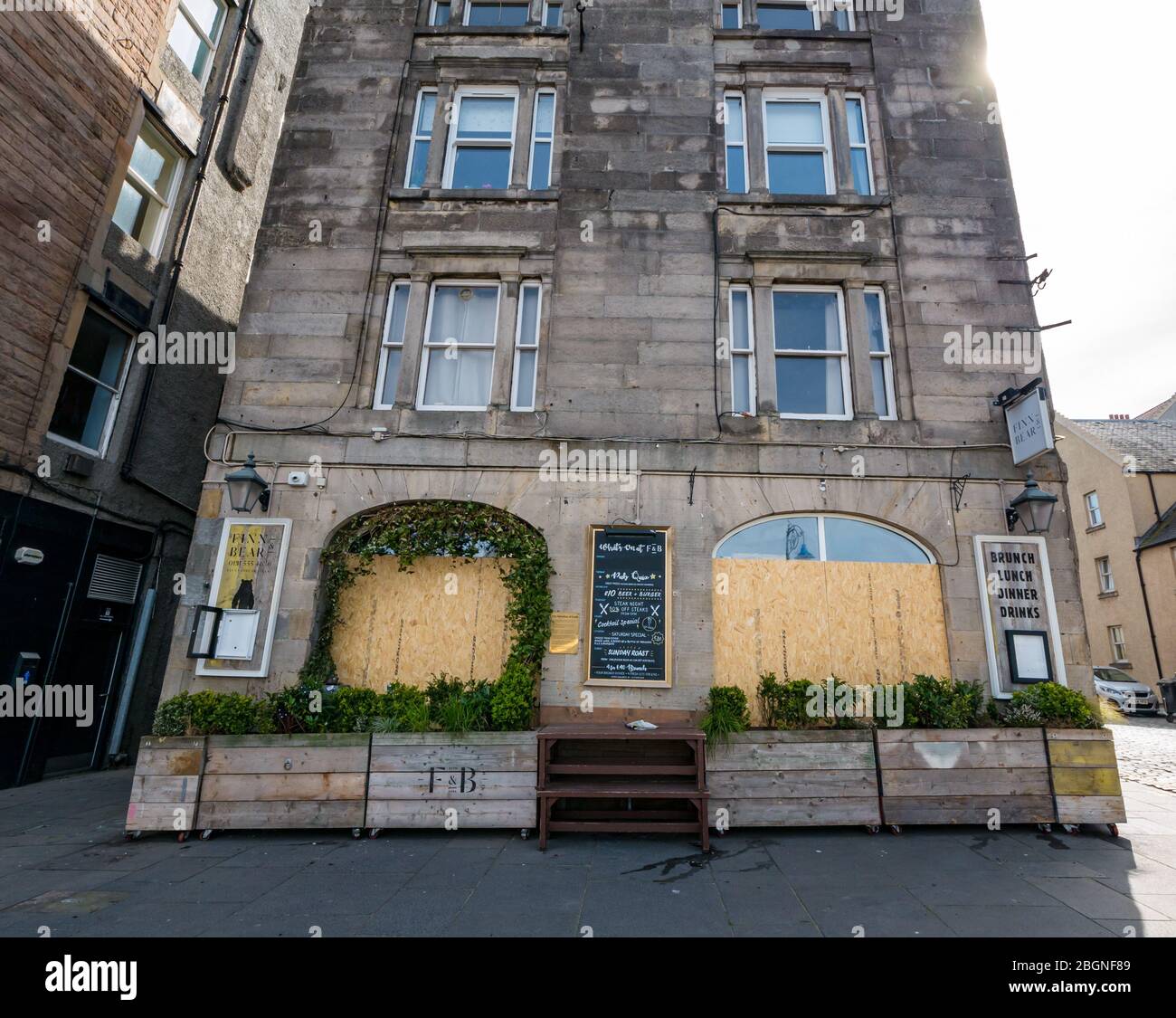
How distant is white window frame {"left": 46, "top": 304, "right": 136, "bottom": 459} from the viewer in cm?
998

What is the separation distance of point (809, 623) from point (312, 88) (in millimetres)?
12351

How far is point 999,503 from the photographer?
344 inches

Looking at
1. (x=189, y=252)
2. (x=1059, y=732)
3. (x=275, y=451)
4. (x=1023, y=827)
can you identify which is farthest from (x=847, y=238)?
(x=189, y=252)

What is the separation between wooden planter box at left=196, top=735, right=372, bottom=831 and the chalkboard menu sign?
317 centimetres

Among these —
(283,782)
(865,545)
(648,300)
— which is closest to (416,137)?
(648,300)

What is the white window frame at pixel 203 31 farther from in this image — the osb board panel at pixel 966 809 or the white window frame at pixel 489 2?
the osb board panel at pixel 966 809

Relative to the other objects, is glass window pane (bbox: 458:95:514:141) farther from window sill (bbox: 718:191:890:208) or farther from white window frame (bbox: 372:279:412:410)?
window sill (bbox: 718:191:890:208)

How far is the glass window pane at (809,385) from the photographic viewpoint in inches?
376

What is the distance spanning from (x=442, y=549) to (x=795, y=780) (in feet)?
18.1

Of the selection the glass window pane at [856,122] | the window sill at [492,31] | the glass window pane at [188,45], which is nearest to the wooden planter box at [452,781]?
the glass window pane at [856,122]
